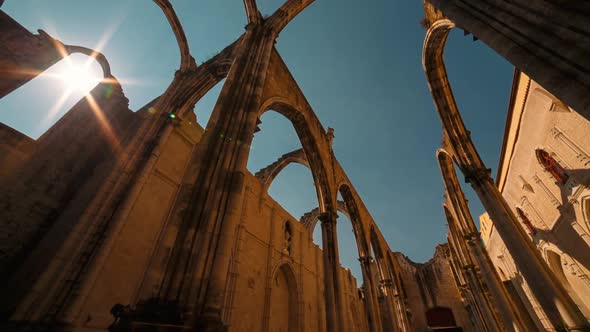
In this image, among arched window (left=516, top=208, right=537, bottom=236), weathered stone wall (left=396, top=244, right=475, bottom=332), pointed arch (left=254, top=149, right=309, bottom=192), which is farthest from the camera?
weathered stone wall (left=396, top=244, right=475, bottom=332)

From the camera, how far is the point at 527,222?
418 inches

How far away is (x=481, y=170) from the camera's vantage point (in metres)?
7.55

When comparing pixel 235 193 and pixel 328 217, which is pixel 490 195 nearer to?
pixel 328 217

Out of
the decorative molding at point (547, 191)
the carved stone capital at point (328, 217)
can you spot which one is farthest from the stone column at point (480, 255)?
the carved stone capital at point (328, 217)

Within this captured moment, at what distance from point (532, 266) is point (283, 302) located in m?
9.58

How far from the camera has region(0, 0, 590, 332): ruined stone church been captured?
2.64m

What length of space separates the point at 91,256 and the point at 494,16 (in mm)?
9440

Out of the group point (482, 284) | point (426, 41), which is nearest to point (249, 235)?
point (426, 41)

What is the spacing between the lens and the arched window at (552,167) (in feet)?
24.3

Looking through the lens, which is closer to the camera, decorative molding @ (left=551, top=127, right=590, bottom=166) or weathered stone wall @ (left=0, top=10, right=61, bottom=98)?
weathered stone wall @ (left=0, top=10, right=61, bottom=98)

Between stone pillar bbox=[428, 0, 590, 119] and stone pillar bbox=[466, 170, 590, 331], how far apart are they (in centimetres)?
563

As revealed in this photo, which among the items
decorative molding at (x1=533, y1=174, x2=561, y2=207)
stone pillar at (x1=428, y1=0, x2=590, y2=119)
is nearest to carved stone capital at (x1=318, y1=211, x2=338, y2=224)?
stone pillar at (x1=428, y1=0, x2=590, y2=119)

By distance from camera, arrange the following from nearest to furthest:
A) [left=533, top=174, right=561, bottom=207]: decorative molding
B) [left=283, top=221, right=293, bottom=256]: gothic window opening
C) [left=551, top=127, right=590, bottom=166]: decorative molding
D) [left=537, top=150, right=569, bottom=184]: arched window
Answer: [left=551, top=127, right=590, bottom=166]: decorative molding < [left=537, top=150, right=569, bottom=184]: arched window < [left=533, top=174, right=561, bottom=207]: decorative molding < [left=283, top=221, right=293, bottom=256]: gothic window opening

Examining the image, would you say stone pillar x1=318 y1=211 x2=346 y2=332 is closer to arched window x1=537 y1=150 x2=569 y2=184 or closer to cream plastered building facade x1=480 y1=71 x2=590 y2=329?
cream plastered building facade x1=480 y1=71 x2=590 y2=329
